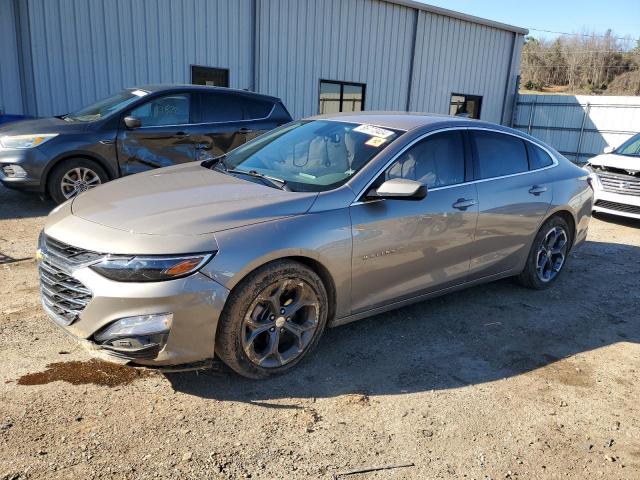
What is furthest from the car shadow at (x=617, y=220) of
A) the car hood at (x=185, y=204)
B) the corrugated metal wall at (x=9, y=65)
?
the corrugated metal wall at (x=9, y=65)

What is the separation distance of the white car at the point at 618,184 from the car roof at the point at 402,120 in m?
4.89

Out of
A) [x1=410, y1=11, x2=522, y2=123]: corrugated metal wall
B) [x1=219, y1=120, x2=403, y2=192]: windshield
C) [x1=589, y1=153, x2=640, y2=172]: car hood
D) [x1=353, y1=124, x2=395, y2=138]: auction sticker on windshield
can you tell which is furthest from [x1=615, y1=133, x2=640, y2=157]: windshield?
[x1=410, y1=11, x2=522, y2=123]: corrugated metal wall

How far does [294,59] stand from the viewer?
1334 centimetres

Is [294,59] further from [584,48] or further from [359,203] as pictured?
[584,48]

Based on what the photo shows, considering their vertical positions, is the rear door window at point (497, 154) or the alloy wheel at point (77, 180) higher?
the rear door window at point (497, 154)

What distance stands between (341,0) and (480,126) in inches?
421

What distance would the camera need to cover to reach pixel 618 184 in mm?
8766

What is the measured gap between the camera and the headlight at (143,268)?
276 cm

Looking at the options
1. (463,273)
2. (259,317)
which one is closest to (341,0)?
(463,273)

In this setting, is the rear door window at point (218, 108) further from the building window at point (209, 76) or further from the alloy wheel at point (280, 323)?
the alloy wheel at point (280, 323)

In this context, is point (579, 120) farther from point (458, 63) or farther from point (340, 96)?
point (340, 96)

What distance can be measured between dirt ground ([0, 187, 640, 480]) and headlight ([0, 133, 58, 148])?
8.91 feet

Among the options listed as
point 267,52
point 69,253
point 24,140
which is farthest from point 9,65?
point 69,253

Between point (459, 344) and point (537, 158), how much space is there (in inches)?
84.6
